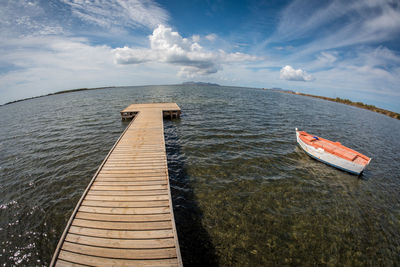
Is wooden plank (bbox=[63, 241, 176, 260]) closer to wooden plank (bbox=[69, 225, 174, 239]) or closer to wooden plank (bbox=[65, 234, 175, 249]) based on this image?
wooden plank (bbox=[65, 234, 175, 249])

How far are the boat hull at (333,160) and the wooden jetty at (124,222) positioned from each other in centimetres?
1360

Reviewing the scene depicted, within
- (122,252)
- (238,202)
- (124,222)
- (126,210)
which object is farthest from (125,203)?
(238,202)

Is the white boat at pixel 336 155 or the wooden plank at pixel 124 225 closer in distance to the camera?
the wooden plank at pixel 124 225

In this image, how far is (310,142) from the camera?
47.8 ft

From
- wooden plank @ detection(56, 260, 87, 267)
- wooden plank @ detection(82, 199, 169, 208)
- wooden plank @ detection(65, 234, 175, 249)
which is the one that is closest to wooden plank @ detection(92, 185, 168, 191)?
wooden plank @ detection(82, 199, 169, 208)

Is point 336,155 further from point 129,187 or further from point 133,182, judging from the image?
point 129,187

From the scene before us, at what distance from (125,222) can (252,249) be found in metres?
5.35

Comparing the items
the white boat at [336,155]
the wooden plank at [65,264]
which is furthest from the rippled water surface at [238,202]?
the wooden plank at [65,264]

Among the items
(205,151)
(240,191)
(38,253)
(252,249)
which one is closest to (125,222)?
(38,253)

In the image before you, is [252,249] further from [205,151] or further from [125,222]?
[205,151]

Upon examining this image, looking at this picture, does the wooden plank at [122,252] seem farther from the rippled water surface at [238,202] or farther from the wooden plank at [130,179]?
the wooden plank at [130,179]

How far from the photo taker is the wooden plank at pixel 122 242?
187 inches

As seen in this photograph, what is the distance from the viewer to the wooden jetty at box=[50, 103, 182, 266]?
14.5 feet

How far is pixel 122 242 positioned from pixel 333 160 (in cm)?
1593
